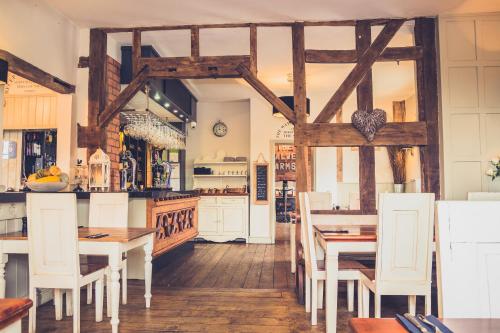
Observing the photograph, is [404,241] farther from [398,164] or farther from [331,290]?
[398,164]

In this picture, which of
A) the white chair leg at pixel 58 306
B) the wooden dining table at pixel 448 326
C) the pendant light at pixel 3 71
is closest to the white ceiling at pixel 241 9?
the pendant light at pixel 3 71

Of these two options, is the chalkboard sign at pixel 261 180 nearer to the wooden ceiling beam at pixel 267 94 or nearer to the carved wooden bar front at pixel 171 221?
the carved wooden bar front at pixel 171 221

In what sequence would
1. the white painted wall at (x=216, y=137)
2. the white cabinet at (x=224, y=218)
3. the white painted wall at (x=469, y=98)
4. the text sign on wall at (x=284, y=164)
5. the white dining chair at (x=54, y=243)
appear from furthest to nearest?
the text sign on wall at (x=284, y=164), the white painted wall at (x=216, y=137), the white cabinet at (x=224, y=218), the white painted wall at (x=469, y=98), the white dining chair at (x=54, y=243)

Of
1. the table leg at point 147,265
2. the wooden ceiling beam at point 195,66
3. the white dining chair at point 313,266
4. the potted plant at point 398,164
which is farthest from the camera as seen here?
the potted plant at point 398,164

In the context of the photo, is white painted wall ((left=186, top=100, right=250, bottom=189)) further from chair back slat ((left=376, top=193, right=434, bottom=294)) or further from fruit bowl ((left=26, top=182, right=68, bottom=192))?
chair back slat ((left=376, top=193, right=434, bottom=294))

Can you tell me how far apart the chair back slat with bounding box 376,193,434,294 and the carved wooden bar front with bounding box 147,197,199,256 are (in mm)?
2852

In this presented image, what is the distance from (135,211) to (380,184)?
233 inches

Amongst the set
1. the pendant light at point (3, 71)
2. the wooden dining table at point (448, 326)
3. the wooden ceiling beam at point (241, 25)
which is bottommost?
the wooden dining table at point (448, 326)

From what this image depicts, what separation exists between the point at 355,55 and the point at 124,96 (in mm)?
3009

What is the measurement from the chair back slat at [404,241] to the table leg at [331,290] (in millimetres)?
361

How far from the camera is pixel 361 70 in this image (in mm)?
4848

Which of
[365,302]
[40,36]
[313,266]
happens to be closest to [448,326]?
[365,302]

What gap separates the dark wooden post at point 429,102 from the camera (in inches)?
187

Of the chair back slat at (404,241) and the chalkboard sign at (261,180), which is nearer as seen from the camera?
the chair back slat at (404,241)
